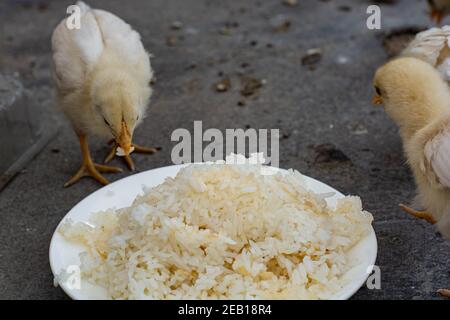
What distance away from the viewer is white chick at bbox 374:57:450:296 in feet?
6.88

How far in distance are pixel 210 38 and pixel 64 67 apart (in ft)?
6.47

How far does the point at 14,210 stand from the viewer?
288 cm

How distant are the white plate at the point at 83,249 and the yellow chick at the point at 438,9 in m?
2.26

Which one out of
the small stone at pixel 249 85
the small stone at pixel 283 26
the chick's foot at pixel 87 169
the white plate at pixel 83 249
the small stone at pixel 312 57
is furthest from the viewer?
the small stone at pixel 283 26

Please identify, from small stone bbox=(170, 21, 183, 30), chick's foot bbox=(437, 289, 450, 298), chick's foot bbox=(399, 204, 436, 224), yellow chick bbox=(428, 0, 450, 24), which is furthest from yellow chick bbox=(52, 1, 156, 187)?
yellow chick bbox=(428, 0, 450, 24)

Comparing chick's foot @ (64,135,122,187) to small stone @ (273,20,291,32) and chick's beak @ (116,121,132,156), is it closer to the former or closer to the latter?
chick's beak @ (116,121,132,156)

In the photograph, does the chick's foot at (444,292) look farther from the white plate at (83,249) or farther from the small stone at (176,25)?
the small stone at (176,25)

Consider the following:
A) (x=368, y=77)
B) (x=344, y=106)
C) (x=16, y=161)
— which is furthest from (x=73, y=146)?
(x=368, y=77)

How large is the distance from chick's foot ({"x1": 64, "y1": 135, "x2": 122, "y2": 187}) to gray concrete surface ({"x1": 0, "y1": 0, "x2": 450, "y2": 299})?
0.04m

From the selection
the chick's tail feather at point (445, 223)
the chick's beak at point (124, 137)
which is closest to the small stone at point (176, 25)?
the chick's beak at point (124, 137)

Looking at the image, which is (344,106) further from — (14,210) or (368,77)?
(14,210)

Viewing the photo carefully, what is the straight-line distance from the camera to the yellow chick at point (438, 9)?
4.07m

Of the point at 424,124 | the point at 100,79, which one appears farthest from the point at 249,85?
the point at 424,124
